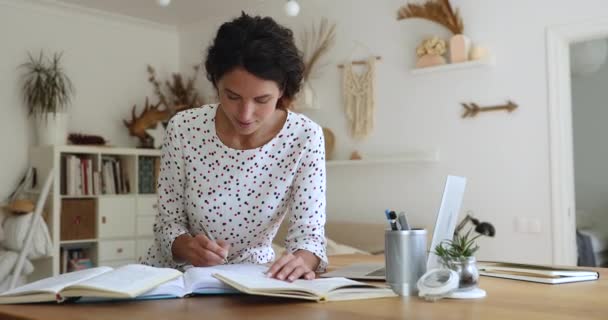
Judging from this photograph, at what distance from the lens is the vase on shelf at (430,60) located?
3952mm

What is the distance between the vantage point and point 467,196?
12.9 ft

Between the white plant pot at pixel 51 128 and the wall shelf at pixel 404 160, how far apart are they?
6.72ft

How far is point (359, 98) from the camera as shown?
14.6 feet

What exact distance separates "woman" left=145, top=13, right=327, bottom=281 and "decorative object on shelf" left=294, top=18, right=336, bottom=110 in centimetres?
304

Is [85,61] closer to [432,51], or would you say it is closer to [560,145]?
[432,51]

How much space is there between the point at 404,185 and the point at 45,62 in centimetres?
291

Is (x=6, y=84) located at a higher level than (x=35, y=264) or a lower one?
higher

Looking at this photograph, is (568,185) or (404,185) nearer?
(568,185)

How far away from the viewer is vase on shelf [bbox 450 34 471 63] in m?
3.84

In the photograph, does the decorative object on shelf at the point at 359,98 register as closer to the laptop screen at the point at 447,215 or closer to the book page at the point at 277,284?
Result: the laptop screen at the point at 447,215

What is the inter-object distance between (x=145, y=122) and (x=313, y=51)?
5.27ft

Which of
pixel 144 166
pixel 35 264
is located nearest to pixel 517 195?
pixel 144 166

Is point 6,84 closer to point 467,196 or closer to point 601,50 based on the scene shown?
point 467,196

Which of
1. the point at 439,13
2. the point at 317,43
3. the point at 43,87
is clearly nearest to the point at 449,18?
the point at 439,13
